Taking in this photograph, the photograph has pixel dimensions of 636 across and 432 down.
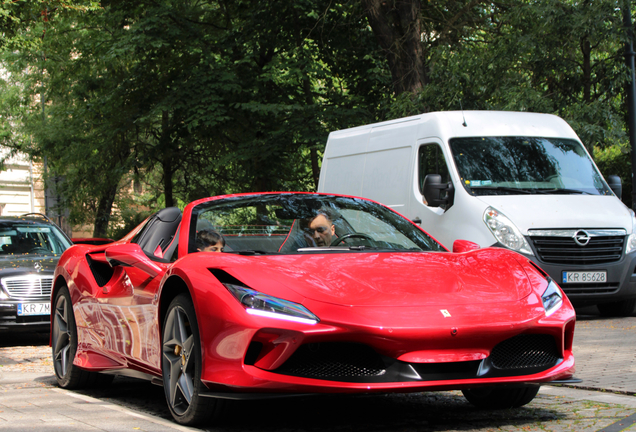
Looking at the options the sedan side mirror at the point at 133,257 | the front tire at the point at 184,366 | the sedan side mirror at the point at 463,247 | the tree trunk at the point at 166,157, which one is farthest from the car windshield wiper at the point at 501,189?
the tree trunk at the point at 166,157

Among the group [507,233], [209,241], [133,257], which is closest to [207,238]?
[209,241]

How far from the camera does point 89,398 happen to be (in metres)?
6.04

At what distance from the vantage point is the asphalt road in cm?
443

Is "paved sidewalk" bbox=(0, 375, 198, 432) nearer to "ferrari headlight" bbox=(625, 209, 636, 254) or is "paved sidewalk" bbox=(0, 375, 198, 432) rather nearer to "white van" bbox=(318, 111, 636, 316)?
"white van" bbox=(318, 111, 636, 316)

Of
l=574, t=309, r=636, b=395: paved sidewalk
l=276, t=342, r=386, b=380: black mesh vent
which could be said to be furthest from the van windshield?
l=276, t=342, r=386, b=380: black mesh vent

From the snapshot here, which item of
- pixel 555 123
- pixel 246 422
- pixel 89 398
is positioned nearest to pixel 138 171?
pixel 555 123

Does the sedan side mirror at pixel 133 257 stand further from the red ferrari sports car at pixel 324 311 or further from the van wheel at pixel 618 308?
the van wheel at pixel 618 308

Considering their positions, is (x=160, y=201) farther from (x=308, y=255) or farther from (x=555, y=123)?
(x=308, y=255)

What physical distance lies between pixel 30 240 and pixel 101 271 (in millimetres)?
5603

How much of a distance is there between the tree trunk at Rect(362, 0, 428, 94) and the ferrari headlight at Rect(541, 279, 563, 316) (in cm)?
1377

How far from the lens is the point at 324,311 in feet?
12.9

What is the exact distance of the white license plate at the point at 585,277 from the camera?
9875mm

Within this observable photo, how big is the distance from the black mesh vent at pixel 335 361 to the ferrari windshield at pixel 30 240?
26.5ft

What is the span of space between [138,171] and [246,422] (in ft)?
73.0
